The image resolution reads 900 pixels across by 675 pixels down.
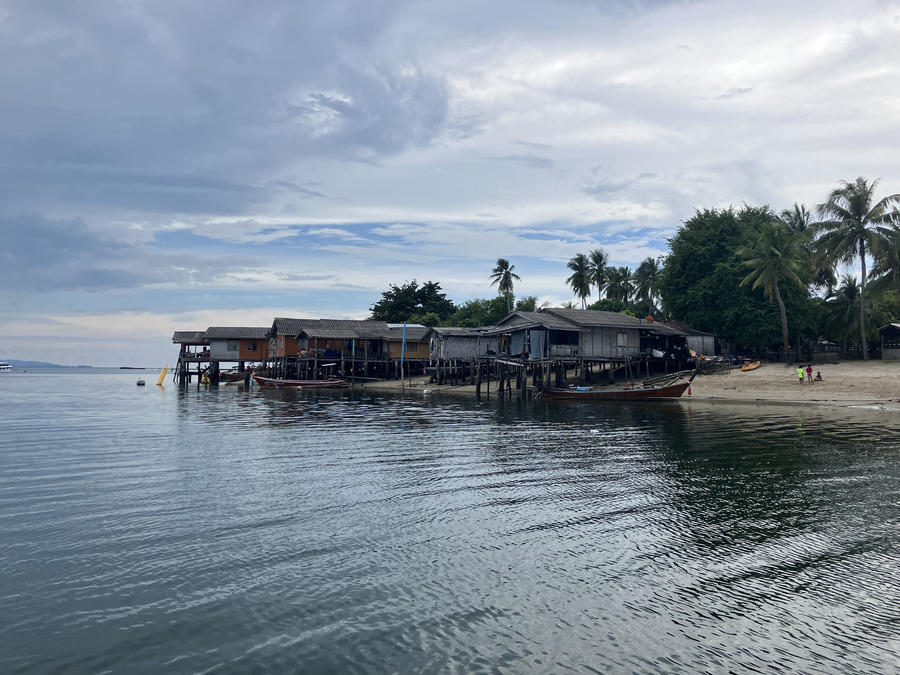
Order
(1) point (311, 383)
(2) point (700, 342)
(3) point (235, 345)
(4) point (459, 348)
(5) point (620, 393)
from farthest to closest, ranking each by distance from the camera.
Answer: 1. (3) point (235, 345)
2. (1) point (311, 383)
3. (4) point (459, 348)
4. (2) point (700, 342)
5. (5) point (620, 393)

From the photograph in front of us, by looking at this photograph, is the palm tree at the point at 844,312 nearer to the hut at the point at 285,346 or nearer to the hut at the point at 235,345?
the hut at the point at 285,346

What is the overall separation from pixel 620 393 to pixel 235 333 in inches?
1810

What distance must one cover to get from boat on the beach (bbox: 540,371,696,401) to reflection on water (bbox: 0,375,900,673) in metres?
19.0

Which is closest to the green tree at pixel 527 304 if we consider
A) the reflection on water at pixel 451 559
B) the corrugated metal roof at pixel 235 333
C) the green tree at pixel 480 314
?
the green tree at pixel 480 314

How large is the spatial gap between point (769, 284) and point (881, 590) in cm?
4130

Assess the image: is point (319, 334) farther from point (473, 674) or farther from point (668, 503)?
point (473, 674)

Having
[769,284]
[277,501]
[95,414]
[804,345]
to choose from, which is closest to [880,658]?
[277,501]

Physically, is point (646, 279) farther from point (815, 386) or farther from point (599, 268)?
point (815, 386)

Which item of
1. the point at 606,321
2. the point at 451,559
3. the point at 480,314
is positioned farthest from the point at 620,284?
the point at 451,559

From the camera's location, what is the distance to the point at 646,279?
250ft

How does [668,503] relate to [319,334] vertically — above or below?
below

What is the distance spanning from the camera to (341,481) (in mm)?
14156

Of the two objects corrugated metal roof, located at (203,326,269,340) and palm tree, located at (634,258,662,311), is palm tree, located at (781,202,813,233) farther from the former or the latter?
corrugated metal roof, located at (203,326,269,340)

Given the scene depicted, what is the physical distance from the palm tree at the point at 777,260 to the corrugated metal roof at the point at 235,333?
49.8m
